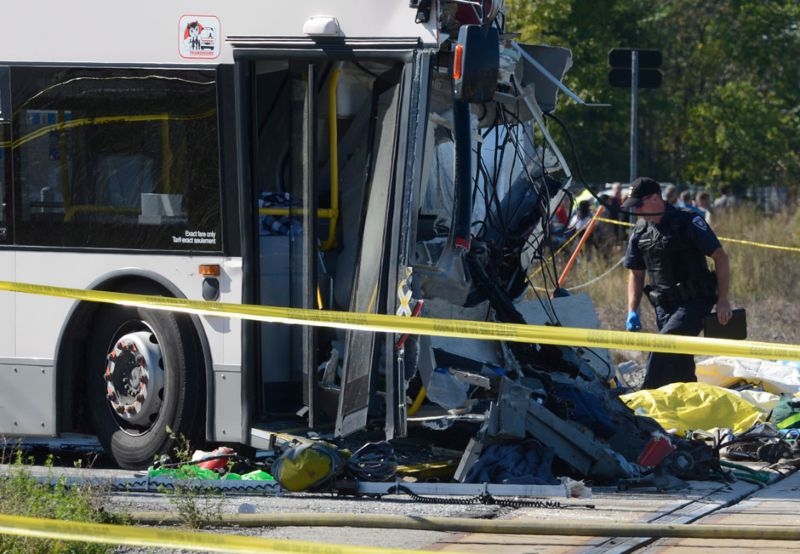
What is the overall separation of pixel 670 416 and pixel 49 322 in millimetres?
4079

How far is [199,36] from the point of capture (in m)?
8.51

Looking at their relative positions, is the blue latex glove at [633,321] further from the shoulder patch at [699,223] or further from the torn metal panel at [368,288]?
the torn metal panel at [368,288]

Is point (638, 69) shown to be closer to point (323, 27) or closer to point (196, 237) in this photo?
point (323, 27)

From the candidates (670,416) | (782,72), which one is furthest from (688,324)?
(782,72)

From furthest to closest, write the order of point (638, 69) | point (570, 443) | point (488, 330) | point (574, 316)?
1. point (638, 69)
2. point (574, 316)
3. point (570, 443)
4. point (488, 330)

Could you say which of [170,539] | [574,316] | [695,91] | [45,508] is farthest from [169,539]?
[695,91]

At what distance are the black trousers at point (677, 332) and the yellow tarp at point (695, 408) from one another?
0.54 meters

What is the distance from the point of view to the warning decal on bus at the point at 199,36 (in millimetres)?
8461

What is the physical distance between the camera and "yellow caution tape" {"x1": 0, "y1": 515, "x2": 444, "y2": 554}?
4945 millimetres

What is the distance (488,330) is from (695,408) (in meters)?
4.30

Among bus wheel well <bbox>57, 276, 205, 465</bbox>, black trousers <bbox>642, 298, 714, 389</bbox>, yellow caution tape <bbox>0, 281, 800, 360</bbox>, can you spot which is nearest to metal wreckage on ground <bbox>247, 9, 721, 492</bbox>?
bus wheel well <bbox>57, 276, 205, 465</bbox>

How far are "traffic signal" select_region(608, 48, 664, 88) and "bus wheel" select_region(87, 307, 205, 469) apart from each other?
7549 millimetres

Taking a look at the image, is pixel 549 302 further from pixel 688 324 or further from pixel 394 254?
pixel 394 254

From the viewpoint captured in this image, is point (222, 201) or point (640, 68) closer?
point (222, 201)
